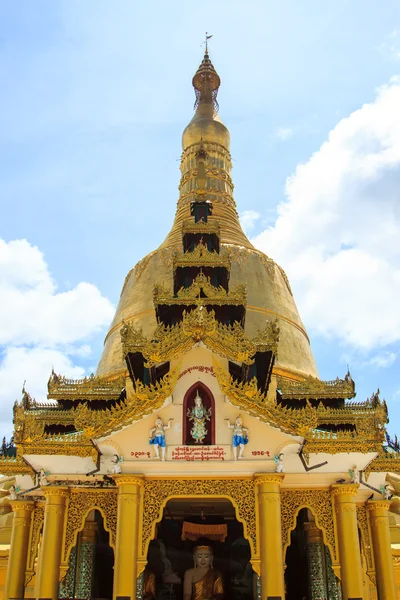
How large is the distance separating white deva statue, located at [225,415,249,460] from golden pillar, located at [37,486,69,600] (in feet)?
Result: 12.3

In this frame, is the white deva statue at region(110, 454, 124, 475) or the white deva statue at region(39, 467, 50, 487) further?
the white deva statue at region(39, 467, 50, 487)

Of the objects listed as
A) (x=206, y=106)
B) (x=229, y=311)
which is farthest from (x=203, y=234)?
(x=206, y=106)

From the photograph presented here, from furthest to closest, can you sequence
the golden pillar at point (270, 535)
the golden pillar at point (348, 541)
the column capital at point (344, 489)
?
the column capital at point (344, 489), the golden pillar at point (348, 541), the golden pillar at point (270, 535)

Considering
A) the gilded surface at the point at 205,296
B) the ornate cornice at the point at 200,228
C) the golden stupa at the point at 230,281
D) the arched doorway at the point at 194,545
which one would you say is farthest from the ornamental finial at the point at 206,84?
the arched doorway at the point at 194,545

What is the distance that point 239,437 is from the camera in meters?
13.3

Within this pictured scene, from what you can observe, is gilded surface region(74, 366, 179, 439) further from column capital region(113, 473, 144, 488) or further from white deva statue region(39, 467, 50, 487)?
white deva statue region(39, 467, 50, 487)

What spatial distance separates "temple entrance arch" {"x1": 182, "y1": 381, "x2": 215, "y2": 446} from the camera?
44.3ft

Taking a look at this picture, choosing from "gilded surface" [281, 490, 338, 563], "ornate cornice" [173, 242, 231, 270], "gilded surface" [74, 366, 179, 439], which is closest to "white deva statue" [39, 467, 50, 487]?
"gilded surface" [74, 366, 179, 439]

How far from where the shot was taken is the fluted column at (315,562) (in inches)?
598

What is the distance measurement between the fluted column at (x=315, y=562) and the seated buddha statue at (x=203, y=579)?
2324 mm

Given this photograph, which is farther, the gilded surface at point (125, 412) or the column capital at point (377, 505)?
the column capital at point (377, 505)

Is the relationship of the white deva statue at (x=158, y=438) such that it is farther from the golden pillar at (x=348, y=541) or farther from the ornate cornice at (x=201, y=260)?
the ornate cornice at (x=201, y=260)

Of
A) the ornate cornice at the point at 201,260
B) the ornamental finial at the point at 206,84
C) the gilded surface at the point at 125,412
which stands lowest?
the gilded surface at the point at 125,412

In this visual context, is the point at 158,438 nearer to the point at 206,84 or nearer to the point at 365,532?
the point at 365,532
